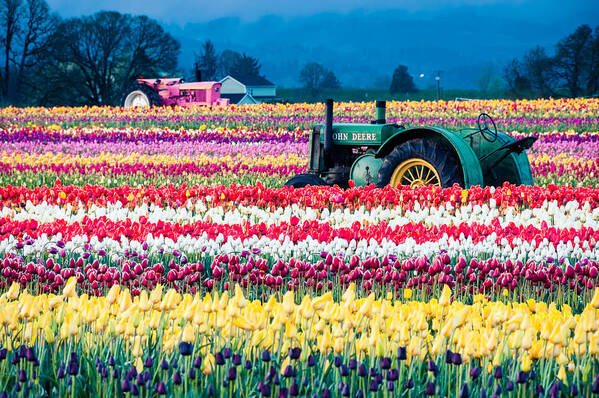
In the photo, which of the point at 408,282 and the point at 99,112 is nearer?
the point at 408,282

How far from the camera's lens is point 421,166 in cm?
826

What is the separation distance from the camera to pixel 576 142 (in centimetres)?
1817

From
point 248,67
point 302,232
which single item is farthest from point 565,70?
point 248,67

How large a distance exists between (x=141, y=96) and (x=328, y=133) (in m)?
25.2

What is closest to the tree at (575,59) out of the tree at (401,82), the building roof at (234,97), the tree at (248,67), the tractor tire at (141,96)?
the tractor tire at (141,96)

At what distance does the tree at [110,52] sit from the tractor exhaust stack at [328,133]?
4243cm

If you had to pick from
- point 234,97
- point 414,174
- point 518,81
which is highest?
point 518,81

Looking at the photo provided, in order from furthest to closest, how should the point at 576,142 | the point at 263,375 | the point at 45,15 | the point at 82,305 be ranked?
the point at 45,15
the point at 576,142
the point at 82,305
the point at 263,375

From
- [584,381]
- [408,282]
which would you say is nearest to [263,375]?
[584,381]

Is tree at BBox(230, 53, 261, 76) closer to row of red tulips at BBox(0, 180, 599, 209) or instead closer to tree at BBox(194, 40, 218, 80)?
tree at BBox(194, 40, 218, 80)

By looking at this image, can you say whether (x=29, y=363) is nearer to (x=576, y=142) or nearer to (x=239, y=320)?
(x=239, y=320)

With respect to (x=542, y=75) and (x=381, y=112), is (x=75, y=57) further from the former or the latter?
(x=381, y=112)

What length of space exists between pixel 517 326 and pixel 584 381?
1.03ft

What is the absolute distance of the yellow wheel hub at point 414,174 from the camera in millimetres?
8047
